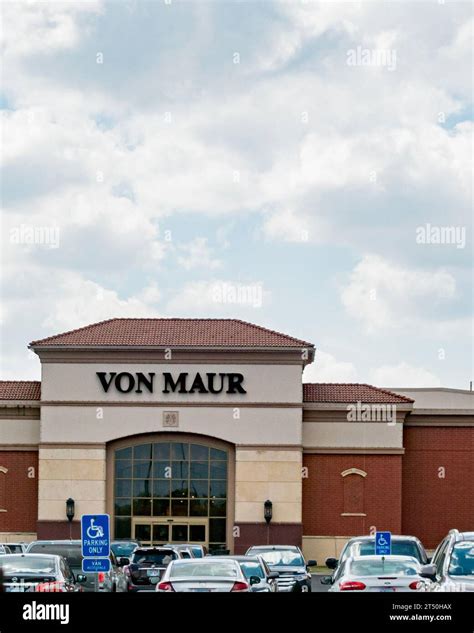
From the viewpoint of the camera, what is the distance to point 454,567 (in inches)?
773

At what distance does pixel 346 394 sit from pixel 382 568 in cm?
3670

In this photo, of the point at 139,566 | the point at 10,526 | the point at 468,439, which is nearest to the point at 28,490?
the point at 10,526

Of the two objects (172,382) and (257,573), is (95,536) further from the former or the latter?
(172,382)

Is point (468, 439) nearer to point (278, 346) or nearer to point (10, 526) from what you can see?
point (278, 346)

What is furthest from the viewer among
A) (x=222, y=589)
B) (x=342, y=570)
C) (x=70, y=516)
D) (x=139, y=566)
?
(x=70, y=516)

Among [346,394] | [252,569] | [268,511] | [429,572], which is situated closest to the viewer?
[429,572]

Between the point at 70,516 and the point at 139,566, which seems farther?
the point at 70,516

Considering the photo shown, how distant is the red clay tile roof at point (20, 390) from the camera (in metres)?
59.3

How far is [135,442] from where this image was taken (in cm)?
5862

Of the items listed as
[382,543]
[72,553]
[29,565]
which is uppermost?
[382,543]

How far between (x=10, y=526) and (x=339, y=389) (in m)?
15.9

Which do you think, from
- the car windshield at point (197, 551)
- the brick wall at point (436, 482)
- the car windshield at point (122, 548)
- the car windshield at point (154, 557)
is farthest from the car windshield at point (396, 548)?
the brick wall at point (436, 482)

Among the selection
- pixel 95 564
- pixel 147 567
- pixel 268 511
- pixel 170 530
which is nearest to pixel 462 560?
pixel 95 564

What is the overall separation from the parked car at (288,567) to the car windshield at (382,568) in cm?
742
